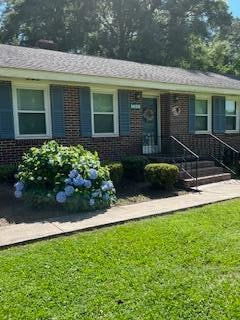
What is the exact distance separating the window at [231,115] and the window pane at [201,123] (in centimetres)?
118

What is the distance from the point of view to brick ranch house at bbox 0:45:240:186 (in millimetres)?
8914

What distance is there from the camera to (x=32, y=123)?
9.34 meters

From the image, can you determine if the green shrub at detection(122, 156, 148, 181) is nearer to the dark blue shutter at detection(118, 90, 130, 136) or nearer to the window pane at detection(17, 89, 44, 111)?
the dark blue shutter at detection(118, 90, 130, 136)

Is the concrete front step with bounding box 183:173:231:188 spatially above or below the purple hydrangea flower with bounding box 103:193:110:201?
below

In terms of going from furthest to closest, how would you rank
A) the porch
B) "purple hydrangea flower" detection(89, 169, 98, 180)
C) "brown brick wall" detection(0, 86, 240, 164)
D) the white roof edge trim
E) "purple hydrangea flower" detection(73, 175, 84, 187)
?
the porch → "brown brick wall" detection(0, 86, 240, 164) → the white roof edge trim → "purple hydrangea flower" detection(89, 169, 98, 180) → "purple hydrangea flower" detection(73, 175, 84, 187)

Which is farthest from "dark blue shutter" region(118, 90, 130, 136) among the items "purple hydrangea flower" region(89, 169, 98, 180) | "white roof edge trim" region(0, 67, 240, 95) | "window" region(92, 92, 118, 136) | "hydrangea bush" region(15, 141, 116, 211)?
"purple hydrangea flower" region(89, 169, 98, 180)

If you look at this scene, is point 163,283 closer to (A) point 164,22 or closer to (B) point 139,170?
(B) point 139,170

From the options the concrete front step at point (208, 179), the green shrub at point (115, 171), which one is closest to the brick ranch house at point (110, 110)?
the concrete front step at point (208, 179)

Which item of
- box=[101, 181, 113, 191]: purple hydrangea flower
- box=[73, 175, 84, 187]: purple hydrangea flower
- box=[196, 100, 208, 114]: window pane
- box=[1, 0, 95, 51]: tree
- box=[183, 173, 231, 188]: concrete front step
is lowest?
box=[183, 173, 231, 188]: concrete front step

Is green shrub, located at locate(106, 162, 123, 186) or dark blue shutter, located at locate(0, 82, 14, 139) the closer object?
green shrub, located at locate(106, 162, 123, 186)

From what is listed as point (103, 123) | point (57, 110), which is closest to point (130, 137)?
point (103, 123)

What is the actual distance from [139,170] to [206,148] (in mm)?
4152

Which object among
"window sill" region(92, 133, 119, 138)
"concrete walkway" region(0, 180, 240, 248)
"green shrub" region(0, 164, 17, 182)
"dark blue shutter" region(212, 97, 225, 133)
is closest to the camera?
"concrete walkway" region(0, 180, 240, 248)

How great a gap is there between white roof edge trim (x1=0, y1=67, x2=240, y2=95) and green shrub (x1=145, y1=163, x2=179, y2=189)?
2742 mm
